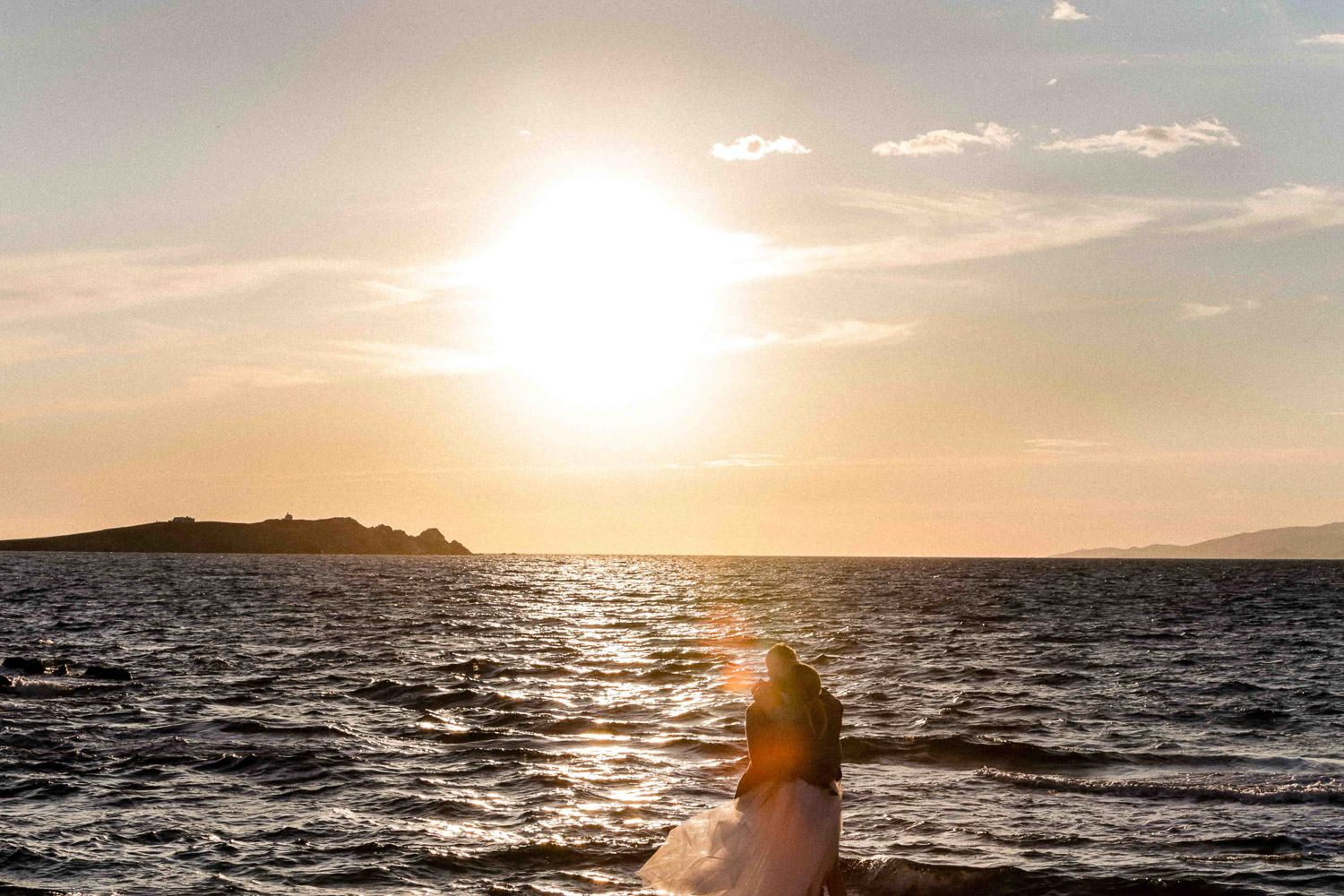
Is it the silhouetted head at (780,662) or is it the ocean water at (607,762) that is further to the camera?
the ocean water at (607,762)

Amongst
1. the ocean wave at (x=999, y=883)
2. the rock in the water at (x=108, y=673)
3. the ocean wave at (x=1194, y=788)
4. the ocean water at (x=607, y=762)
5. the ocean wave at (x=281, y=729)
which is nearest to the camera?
the ocean wave at (x=999, y=883)

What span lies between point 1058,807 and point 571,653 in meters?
24.5

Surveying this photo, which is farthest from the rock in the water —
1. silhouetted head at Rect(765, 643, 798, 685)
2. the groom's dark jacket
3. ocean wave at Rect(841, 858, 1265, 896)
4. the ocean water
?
silhouetted head at Rect(765, 643, 798, 685)

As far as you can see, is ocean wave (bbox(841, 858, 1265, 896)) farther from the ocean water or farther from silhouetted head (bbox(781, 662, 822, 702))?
silhouetted head (bbox(781, 662, 822, 702))

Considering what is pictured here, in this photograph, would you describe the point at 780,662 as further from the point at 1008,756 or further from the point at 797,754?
the point at 1008,756

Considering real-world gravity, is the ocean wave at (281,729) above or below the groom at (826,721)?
below

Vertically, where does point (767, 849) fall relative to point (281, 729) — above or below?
above

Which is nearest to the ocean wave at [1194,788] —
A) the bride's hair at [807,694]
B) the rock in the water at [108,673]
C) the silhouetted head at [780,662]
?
the bride's hair at [807,694]

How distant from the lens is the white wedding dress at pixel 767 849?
9500mm

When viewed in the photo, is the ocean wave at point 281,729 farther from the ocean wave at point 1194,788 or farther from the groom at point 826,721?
the groom at point 826,721

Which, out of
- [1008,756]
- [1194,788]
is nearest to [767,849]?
[1194,788]

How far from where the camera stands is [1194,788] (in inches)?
712

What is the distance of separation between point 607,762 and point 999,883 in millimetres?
8215

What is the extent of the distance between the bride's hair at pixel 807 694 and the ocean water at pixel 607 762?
464cm
